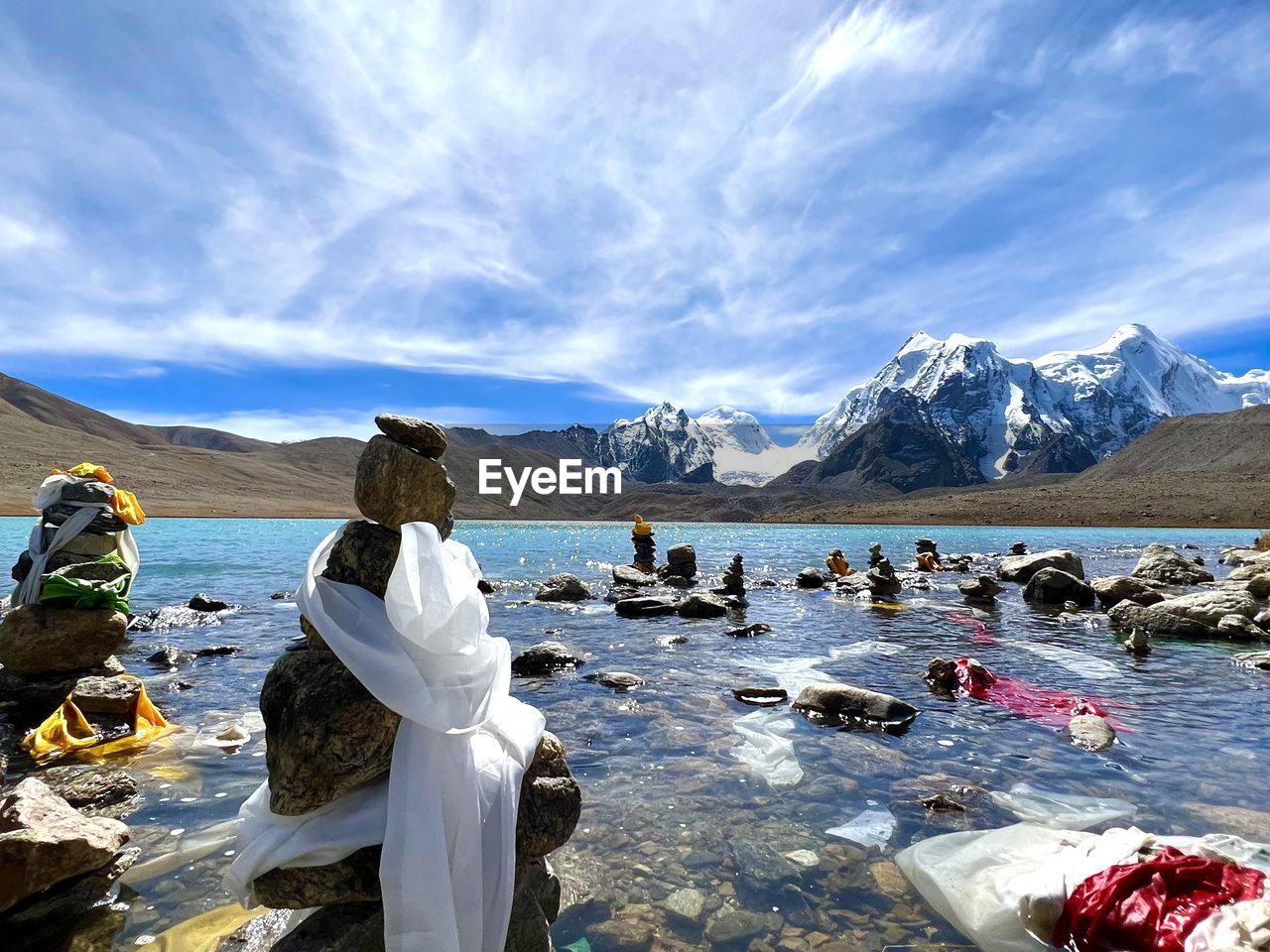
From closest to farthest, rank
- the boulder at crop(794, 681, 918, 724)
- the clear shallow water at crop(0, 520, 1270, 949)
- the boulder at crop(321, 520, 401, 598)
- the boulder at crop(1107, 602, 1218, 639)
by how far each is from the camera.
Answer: the boulder at crop(321, 520, 401, 598) < the clear shallow water at crop(0, 520, 1270, 949) < the boulder at crop(794, 681, 918, 724) < the boulder at crop(1107, 602, 1218, 639)

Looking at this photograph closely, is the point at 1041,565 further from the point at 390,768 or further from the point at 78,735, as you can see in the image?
the point at 78,735

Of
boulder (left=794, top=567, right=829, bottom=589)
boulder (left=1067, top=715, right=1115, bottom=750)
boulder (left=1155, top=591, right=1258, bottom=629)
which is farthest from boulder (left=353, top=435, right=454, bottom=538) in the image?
boulder (left=794, top=567, right=829, bottom=589)

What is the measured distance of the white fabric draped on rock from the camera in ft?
11.2

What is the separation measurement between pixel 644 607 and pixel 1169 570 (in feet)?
92.0

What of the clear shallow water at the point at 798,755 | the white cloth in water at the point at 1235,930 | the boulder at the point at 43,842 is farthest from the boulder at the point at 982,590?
the boulder at the point at 43,842

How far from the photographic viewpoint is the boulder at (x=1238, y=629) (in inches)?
704

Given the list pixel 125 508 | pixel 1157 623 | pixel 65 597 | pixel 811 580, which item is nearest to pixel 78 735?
pixel 65 597

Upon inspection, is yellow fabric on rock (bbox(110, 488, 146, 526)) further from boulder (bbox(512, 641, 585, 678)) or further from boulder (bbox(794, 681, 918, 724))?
boulder (bbox(794, 681, 918, 724))

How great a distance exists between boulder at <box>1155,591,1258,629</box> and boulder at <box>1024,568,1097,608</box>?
226 inches

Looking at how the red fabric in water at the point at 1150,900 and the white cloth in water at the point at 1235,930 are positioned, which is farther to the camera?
the red fabric in water at the point at 1150,900

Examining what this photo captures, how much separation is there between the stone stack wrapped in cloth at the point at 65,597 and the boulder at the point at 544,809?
9.48m

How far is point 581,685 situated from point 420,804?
965 centimetres

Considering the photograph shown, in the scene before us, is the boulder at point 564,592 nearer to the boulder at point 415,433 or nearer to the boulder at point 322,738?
the boulder at point 415,433

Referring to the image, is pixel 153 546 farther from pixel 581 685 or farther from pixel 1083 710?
pixel 1083 710
